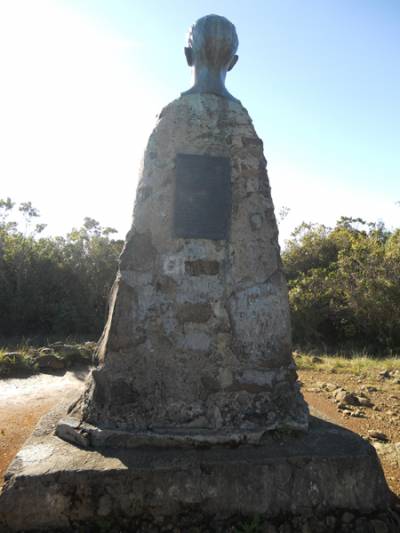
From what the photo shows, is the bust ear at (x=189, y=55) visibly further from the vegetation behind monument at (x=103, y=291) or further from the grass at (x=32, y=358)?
the vegetation behind monument at (x=103, y=291)

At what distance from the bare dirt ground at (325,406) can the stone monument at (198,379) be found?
0.68 meters

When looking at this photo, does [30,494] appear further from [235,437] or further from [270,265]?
[270,265]

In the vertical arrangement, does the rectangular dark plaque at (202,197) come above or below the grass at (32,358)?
above

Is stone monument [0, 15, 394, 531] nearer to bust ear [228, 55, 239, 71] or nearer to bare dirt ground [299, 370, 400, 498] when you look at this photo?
bust ear [228, 55, 239, 71]

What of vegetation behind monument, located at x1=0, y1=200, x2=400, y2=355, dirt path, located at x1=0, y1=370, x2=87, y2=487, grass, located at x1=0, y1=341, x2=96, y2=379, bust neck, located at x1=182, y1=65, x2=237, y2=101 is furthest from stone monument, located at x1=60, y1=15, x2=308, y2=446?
vegetation behind monument, located at x1=0, y1=200, x2=400, y2=355

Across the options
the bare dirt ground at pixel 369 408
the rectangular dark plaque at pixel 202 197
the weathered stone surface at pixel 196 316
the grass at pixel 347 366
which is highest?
the rectangular dark plaque at pixel 202 197

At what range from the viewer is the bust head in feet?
8.41

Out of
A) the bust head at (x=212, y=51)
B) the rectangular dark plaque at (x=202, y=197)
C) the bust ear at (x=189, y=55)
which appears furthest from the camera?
the bust ear at (x=189, y=55)

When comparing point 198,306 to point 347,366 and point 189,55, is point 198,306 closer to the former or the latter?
point 189,55

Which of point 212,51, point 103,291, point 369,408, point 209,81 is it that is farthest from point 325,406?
point 103,291

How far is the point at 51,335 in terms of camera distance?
10438 millimetres

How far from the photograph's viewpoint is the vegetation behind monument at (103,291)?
9.41 m

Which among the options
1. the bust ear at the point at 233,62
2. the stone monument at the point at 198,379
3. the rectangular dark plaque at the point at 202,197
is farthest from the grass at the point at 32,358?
the bust ear at the point at 233,62

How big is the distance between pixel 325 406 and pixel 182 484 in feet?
9.23
